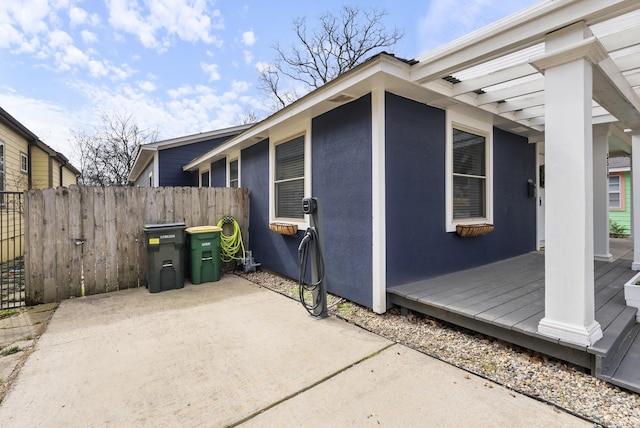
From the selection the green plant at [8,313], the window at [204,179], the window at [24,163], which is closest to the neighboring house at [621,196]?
the window at [204,179]

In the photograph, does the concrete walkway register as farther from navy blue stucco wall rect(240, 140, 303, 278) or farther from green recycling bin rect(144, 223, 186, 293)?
navy blue stucco wall rect(240, 140, 303, 278)

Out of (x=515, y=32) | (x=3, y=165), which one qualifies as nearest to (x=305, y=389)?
(x=515, y=32)

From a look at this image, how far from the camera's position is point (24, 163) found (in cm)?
888

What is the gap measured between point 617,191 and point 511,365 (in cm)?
1168

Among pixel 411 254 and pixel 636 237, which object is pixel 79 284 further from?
pixel 636 237

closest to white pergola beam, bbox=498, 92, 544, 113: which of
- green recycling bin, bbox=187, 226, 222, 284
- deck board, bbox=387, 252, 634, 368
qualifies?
deck board, bbox=387, 252, 634, 368

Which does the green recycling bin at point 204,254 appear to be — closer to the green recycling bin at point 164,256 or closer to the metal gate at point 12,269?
the green recycling bin at point 164,256

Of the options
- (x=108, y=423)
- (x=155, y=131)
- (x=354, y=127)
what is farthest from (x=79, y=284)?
(x=155, y=131)

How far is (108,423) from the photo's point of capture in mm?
1730

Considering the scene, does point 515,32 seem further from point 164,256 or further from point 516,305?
point 164,256

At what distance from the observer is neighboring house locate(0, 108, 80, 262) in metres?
6.82

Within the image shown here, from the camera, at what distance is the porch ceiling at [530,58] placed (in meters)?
2.05

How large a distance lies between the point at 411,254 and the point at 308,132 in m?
2.25

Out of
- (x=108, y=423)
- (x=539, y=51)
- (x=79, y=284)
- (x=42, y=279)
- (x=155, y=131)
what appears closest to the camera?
(x=108, y=423)
